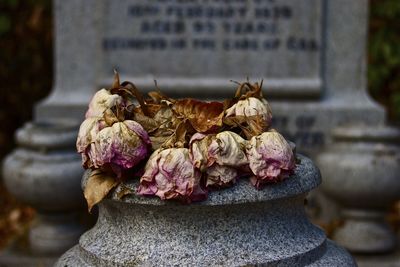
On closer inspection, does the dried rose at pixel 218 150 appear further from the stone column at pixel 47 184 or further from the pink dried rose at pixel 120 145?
the stone column at pixel 47 184

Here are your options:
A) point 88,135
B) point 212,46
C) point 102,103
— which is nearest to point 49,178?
point 212,46

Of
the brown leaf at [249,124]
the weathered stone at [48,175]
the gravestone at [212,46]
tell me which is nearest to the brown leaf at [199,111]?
the brown leaf at [249,124]

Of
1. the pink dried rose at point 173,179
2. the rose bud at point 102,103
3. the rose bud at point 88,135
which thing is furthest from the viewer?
the rose bud at point 102,103

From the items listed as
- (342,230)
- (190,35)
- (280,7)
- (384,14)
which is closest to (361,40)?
(280,7)

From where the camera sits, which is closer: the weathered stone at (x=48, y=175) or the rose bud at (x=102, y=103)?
the rose bud at (x=102, y=103)

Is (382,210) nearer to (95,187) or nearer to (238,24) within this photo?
(238,24)

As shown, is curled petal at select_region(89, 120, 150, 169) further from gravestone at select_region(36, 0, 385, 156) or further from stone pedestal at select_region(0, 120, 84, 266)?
gravestone at select_region(36, 0, 385, 156)

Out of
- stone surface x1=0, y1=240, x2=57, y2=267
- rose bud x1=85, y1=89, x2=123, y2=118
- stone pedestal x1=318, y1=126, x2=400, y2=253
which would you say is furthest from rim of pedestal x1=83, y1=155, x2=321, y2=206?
stone surface x1=0, y1=240, x2=57, y2=267
